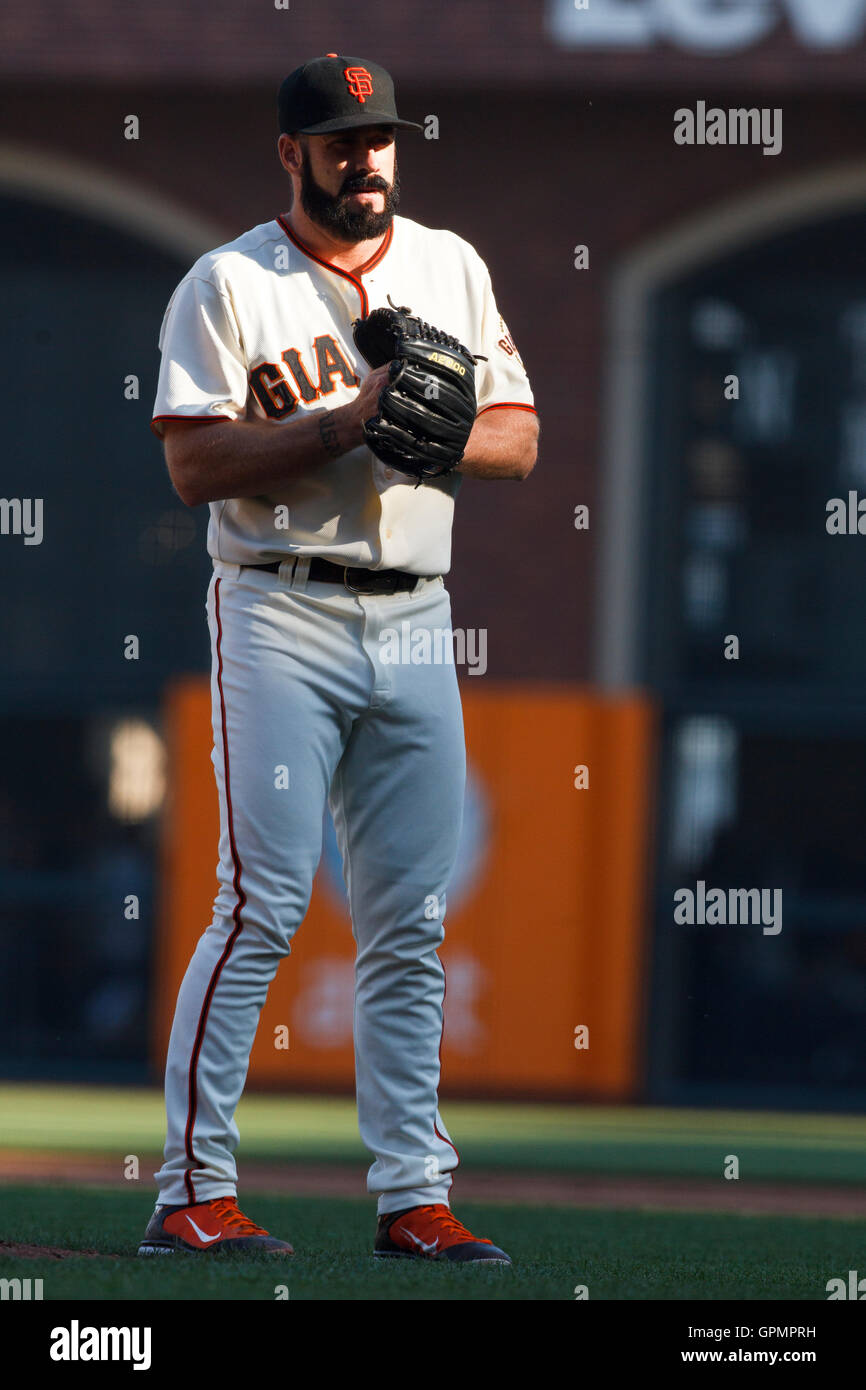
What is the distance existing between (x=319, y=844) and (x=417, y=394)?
0.91 meters

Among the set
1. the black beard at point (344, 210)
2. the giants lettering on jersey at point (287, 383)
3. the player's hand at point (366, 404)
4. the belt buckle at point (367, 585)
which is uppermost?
the black beard at point (344, 210)

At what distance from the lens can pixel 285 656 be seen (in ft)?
12.7

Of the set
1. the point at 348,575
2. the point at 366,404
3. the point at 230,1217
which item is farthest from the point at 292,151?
the point at 230,1217

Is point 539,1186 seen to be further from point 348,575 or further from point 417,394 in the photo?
point 417,394

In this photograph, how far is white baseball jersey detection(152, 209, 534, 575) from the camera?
390cm

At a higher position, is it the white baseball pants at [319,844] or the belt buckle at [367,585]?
the belt buckle at [367,585]

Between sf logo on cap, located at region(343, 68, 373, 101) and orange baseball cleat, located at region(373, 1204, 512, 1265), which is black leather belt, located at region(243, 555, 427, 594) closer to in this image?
sf logo on cap, located at region(343, 68, 373, 101)

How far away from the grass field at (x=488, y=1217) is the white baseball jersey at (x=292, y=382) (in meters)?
1.37

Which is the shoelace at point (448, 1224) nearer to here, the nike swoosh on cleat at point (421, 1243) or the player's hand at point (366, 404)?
the nike swoosh on cleat at point (421, 1243)

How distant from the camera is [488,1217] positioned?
5527 mm

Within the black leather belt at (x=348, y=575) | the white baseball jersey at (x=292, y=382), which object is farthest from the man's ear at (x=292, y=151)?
the black leather belt at (x=348, y=575)

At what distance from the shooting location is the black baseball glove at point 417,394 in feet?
12.3

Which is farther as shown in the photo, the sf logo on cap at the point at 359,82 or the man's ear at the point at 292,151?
the man's ear at the point at 292,151
